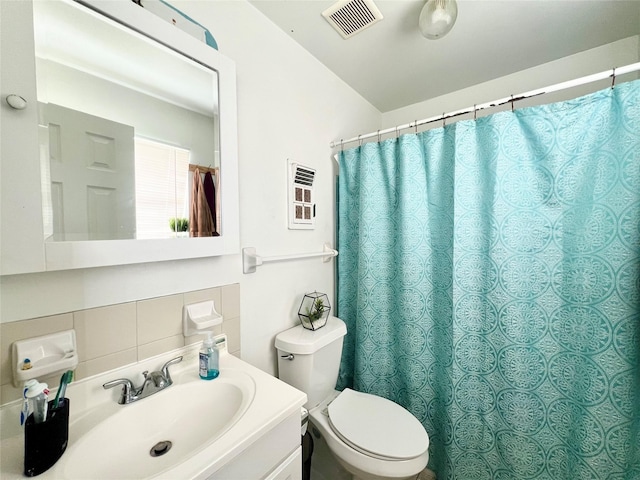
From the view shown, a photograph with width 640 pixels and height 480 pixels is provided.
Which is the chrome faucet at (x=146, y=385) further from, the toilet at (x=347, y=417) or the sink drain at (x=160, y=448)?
the toilet at (x=347, y=417)

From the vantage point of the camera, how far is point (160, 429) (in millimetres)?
722

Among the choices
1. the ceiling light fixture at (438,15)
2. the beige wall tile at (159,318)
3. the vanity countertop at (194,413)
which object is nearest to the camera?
the vanity countertop at (194,413)

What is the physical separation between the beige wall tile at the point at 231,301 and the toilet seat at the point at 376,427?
63cm

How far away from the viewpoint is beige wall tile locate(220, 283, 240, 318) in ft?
3.30

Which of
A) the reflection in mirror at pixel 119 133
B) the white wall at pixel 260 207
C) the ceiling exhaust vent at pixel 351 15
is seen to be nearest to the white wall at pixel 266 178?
the white wall at pixel 260 207

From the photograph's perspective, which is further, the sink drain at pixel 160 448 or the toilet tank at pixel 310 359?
the toilet tank at pixel 310 359

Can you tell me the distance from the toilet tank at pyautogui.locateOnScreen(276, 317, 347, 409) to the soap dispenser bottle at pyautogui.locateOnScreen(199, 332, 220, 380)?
355 mm

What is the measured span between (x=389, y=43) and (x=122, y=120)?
4.27ft

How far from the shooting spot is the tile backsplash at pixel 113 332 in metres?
0.60

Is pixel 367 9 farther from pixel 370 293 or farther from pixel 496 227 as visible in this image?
pixel 370 293

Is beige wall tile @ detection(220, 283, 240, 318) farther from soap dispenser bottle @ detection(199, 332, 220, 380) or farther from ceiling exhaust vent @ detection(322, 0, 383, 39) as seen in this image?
ceiling exhaust vent @ detection(322, 0, 383, 39)

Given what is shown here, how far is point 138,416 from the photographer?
2.31ft

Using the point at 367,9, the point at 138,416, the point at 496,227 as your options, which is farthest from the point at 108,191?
the point at 496,227

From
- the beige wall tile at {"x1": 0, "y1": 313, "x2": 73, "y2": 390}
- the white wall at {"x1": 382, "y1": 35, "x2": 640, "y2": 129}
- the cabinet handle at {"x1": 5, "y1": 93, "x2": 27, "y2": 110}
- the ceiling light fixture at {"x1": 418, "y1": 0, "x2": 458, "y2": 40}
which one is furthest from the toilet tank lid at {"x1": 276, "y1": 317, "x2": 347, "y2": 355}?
the white wall at {"x1": 382, "y1": 35, "x2": 640, "y2": 129}
